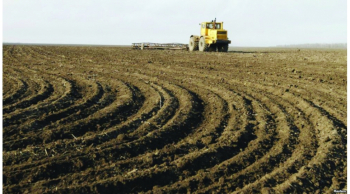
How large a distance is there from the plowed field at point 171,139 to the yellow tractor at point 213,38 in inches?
688

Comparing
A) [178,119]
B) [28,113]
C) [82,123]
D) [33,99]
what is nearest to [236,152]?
[178,119]

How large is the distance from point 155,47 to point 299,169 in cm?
2966

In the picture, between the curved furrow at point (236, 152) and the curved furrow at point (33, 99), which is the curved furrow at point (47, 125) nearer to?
the curved furrow at point (33, 99)

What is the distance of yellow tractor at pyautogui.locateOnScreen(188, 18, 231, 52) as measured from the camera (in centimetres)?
2612

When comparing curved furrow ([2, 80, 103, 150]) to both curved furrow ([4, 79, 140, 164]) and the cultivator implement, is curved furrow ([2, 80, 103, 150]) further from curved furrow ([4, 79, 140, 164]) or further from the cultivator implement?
the cultivator implement

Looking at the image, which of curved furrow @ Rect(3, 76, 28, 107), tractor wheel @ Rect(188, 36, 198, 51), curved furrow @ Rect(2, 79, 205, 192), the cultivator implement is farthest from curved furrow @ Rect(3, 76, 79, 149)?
the cultivator implement

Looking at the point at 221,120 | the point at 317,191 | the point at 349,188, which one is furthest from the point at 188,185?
the point at 221,120

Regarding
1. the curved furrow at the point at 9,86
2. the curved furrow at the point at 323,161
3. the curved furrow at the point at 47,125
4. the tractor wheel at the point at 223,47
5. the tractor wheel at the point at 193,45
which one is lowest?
the curved furrow at the point at 323,161

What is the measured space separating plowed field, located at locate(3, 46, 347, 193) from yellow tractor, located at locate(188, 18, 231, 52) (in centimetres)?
1747

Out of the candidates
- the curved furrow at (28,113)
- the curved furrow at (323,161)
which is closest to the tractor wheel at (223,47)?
the curved furrow at (28,113)

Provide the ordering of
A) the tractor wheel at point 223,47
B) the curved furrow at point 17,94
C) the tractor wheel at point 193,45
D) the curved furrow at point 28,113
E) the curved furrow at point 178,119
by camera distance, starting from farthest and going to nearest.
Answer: the tractor wheel at point 193,45, the tractor wheel at point 223,47, the curved furrow at point 17,94, the curved furrow at point 28,113, the curved furrow at point 178,119

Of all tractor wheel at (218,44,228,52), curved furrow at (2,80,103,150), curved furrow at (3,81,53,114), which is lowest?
curved furrow at (2,80,103,150)

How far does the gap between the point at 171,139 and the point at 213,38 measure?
2187cm

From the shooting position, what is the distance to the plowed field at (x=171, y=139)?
4.06 metres
